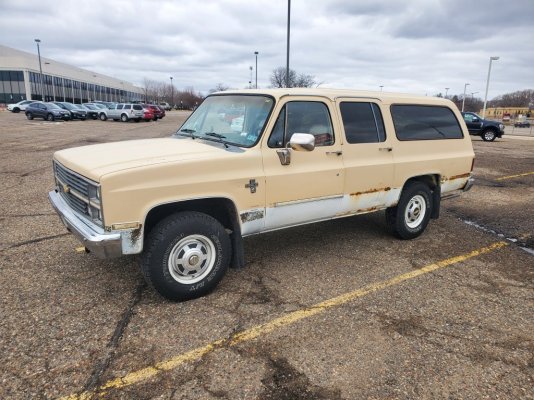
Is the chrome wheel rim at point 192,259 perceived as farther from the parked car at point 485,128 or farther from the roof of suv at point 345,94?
the parked car at point 485,128

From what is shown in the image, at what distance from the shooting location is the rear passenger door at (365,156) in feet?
15.5

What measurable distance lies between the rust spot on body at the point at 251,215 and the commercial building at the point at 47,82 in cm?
8295

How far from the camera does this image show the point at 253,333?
340 centimetres

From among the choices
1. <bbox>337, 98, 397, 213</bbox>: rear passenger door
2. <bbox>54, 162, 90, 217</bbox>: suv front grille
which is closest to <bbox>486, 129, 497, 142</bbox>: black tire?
<bbox>337, 98, 397, 213</bbox>: rear passenger door

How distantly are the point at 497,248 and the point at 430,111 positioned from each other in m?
2.08

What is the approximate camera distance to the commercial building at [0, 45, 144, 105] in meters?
74.8

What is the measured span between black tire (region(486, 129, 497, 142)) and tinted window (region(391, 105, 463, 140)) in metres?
22.7

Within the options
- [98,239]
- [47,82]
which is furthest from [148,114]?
[47,82]

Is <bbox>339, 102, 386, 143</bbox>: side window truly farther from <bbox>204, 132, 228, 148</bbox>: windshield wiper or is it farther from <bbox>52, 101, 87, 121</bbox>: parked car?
<bbox>52, 101, 87, 121</bbox>: parked car

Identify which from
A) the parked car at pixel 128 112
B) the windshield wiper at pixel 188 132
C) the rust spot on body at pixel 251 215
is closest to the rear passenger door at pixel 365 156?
the rust spot on body at pixel 251 215

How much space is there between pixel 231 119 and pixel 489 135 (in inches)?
1013

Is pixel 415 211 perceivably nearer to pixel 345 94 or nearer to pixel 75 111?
pixel 345 94

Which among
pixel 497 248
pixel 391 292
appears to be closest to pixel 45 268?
pixel 391 292

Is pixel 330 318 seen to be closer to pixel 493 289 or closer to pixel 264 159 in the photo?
pixel 264 159
